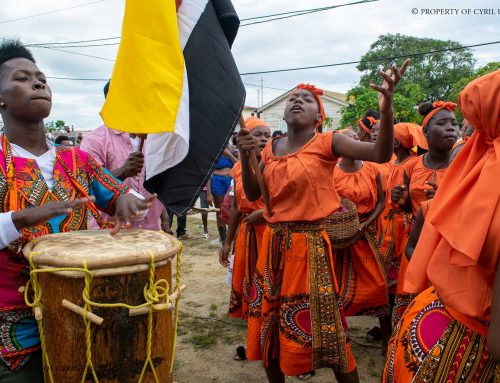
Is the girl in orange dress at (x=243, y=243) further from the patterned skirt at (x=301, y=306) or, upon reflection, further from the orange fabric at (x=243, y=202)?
the patterned skirt at (x=301, y=306)

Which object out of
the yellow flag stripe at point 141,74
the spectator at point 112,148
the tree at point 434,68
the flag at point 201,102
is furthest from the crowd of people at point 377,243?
the tree at point 434,68

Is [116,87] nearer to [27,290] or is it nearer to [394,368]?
[27,290]

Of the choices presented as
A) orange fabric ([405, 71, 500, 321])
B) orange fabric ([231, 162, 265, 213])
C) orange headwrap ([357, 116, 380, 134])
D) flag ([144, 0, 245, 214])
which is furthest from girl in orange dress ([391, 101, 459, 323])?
orange fabric ([405, 71, 500, 321])

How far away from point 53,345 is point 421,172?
10.5 ft

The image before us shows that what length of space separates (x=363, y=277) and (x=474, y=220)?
282 cm

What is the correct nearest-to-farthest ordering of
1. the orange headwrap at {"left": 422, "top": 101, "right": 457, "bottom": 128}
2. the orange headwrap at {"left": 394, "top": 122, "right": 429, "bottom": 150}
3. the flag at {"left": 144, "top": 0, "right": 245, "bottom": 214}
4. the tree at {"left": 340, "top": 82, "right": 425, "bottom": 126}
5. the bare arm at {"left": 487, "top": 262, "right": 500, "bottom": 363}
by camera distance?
the bare arm at {"left": 487, "top": 262, "right": 500, "bottom": 363}, the flag at {"left": 144, "top": 0, "right": 245, "bottom": 214}, the orange headwrap at {"left": 422, "top": 101, "right": 457, "bottom": 128}, the orange headwrap at {"left": 394, "top": 122, "right": 429, "bottom": 150}, the tree at {"left": 340, "top": 82, "right": 425, "bottom": 126}

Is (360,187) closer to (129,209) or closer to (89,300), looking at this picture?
(129,209)

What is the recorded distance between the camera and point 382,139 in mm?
2574

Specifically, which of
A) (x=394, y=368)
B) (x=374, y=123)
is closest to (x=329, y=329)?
(x=394, y=368)

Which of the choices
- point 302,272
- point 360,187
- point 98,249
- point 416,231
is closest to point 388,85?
point 416,231

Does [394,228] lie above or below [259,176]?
below

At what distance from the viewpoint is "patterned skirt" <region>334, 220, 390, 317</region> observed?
4.02 m

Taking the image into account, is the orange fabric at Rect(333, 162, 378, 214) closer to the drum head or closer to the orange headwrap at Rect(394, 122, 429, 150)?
the orange headwrap at Rect(394, 122, 429, 150)

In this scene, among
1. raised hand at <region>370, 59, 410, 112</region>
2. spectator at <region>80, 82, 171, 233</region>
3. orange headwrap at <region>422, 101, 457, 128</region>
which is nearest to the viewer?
raised hand at <region>370, 59, 410, 112</region>
